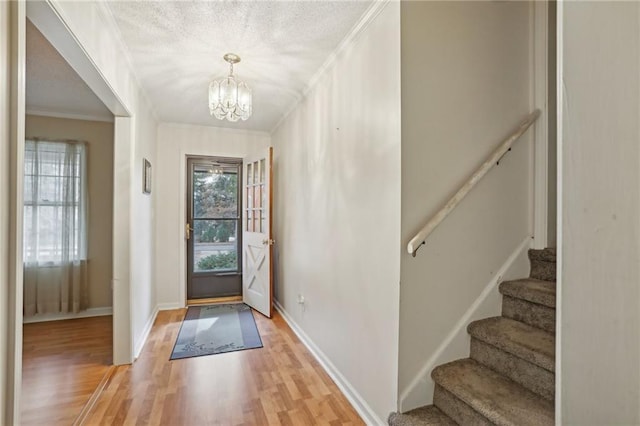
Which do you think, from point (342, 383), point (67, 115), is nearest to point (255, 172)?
point (67, 115)

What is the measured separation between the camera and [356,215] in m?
1.99

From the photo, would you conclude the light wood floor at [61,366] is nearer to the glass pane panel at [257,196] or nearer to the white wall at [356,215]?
the white wall at [356,215]

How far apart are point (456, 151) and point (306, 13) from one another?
3.98 ft

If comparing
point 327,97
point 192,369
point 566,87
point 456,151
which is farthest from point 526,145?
point 192,369

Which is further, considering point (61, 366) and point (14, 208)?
point (61, 366)

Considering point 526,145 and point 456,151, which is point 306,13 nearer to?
point 456,151

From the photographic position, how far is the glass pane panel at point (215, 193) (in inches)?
172

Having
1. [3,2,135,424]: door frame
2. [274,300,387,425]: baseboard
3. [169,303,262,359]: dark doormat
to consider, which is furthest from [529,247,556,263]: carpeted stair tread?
[3,2,135,424]: door frame

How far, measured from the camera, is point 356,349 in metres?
1.97

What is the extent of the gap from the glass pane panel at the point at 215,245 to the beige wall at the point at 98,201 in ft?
3.42

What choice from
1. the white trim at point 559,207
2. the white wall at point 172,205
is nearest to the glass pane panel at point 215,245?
the white wall at point 172,205

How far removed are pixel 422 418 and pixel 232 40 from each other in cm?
257

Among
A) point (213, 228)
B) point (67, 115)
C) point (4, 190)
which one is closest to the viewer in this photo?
point (4, 190)

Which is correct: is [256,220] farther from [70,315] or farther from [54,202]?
[70,315]
